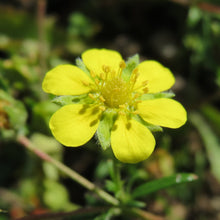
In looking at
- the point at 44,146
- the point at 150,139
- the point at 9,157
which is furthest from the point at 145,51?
the point at 150,139

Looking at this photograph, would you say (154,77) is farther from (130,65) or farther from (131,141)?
(131,141)

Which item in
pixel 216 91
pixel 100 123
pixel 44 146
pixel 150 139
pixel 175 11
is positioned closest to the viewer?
pixel 150 139

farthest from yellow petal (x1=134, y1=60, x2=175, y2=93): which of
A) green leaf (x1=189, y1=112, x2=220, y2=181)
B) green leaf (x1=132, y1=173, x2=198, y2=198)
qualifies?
green leaf (x1=189, y1=112, x2=220, y2=181)

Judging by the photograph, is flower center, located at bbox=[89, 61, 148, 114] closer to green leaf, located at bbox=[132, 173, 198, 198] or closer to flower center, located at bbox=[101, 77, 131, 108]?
flower center, located at bbox=[101, 77, 131, 108]

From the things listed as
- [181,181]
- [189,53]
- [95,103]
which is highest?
[189,53]

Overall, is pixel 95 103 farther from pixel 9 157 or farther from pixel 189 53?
pixel 189 53
